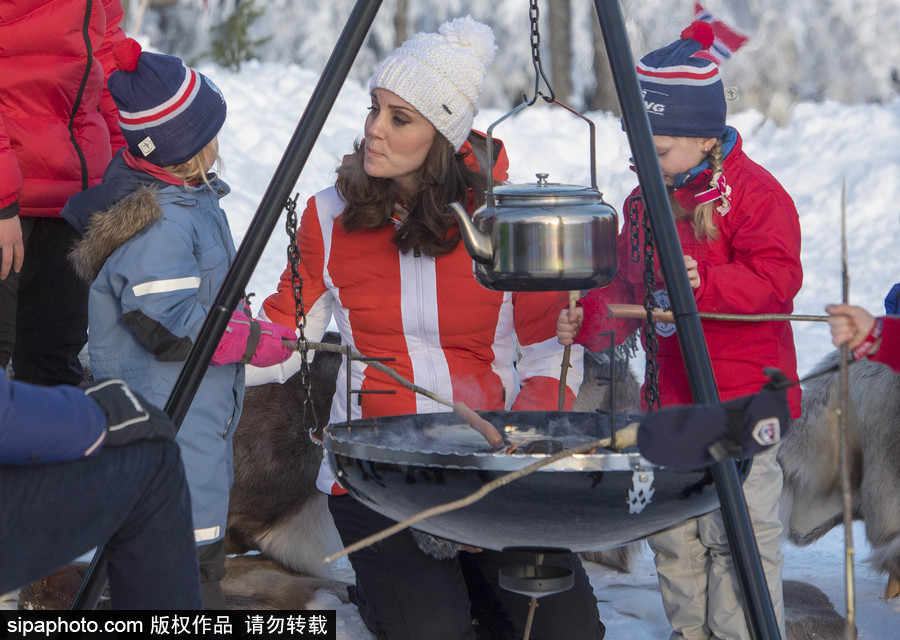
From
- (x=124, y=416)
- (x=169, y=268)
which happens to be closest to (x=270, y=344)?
(x=169, y=268)

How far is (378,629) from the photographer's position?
256 cm

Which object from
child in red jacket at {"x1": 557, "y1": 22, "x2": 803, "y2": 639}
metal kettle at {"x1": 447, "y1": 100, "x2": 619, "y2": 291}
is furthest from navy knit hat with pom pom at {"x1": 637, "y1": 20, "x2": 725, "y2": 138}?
metal kettle at {"x1": 447, "y1": 100, "x2": 619, "y2": 291}

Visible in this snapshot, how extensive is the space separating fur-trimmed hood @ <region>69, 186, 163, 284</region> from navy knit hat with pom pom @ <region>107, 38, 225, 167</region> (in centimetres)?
13

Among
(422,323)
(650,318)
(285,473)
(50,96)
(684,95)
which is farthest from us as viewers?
(285,473)

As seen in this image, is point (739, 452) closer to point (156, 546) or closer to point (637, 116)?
point (637, 116)

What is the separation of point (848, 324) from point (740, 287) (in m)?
0.87

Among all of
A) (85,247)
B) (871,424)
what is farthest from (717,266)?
(85,247)

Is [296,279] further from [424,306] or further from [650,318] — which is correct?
[650,318]

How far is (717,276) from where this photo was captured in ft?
8.45

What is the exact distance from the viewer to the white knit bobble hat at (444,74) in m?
2.45

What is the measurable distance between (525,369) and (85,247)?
111cm

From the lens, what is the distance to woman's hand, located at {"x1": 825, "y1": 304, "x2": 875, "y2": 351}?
1698mm

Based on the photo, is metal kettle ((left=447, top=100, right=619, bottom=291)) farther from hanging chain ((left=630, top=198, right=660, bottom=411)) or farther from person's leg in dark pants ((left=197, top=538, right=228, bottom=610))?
person's leg in dark pants ((left=197, top=538, right=228, bottom=610))

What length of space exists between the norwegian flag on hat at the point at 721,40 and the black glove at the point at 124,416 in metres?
1.85
